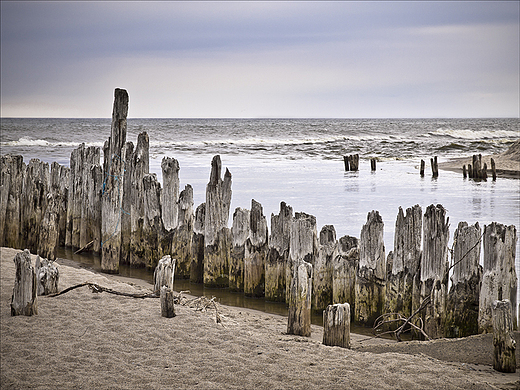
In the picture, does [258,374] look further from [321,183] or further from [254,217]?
[321,183]

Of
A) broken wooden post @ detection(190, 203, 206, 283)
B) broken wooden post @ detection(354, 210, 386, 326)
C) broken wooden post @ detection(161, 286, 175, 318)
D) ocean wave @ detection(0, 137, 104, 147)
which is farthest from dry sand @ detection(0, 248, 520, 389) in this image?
ocean wave @ detection(0, 137, 104, 147)

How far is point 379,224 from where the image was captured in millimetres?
4957

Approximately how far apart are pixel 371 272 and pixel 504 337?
1592 millimetres

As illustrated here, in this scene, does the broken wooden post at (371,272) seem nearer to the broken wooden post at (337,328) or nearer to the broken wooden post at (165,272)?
the broken wooden post at (337,328)

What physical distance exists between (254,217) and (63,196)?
384 cm

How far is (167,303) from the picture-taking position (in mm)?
4605

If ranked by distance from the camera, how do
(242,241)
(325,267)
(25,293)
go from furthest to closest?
1. (242,241)
2. (325,267)
3. (25,293)

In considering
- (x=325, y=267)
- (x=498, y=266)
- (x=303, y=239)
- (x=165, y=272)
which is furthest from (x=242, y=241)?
(x=498, y=266)

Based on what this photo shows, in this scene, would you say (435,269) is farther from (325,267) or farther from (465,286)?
(325,267)

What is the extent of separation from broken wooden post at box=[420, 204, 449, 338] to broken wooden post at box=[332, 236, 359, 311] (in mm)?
786

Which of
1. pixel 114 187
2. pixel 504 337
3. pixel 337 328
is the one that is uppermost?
pixel 114 187

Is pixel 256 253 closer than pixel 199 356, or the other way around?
pixel 199 356

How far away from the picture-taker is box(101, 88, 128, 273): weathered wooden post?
6867 mm

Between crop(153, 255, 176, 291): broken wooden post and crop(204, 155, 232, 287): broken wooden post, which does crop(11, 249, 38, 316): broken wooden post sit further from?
crop(204, 155, 232, 287): broken wooden post
